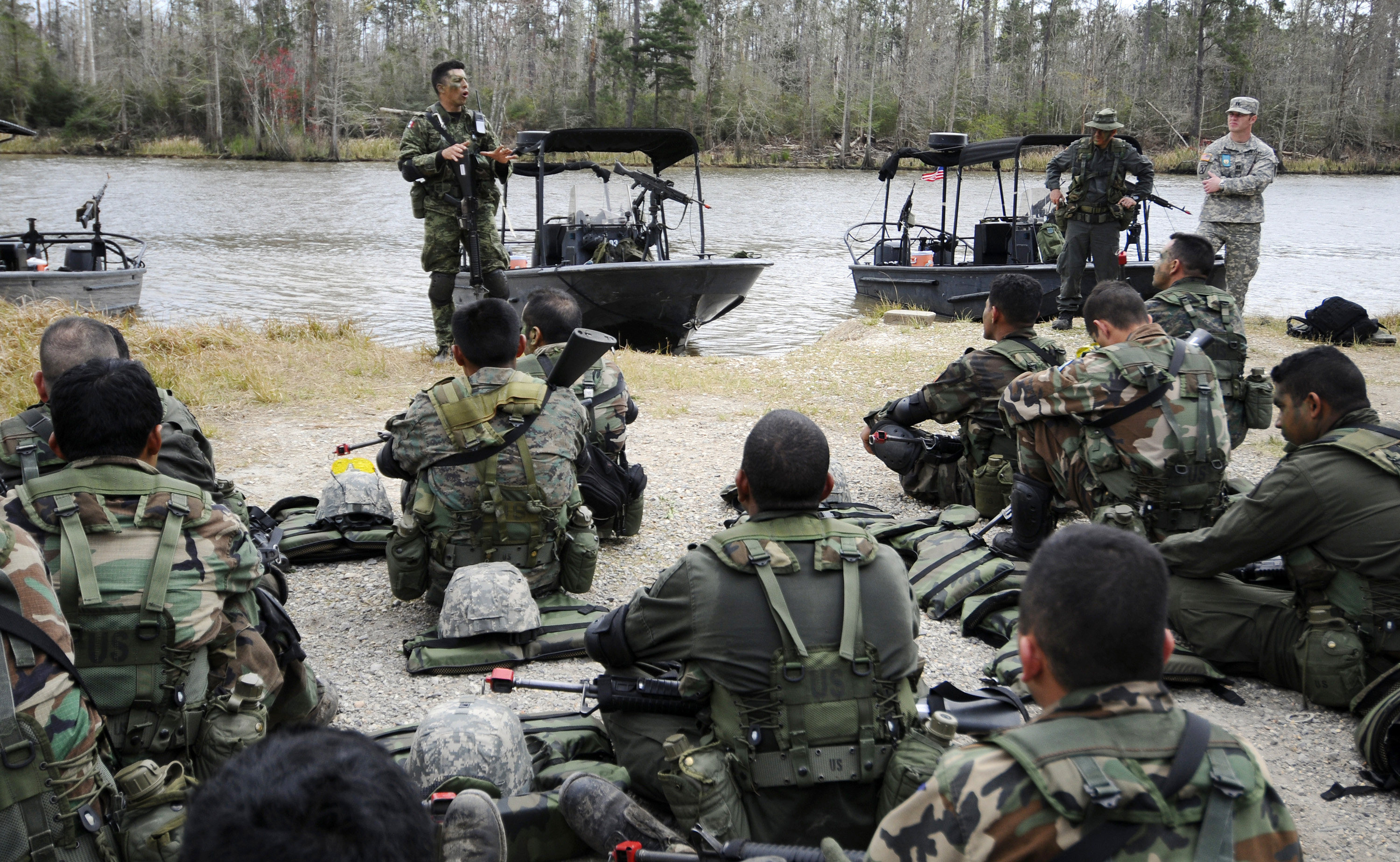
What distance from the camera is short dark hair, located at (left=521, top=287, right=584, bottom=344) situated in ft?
17.4

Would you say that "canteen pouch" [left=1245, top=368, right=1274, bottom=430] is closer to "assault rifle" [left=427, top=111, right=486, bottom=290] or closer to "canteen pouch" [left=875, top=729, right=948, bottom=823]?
"canteen pouch" [left=875, top=729, right=948, bottom=823]

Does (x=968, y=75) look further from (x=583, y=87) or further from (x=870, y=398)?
(x=870, y=398)

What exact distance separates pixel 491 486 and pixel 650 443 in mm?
3193

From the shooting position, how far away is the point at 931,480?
6.23 metres

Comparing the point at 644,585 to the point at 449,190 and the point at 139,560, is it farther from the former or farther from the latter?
the point at 449,190

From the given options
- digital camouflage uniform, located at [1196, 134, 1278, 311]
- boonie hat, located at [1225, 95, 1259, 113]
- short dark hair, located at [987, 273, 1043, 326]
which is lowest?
short dark hair, located at [987, 273, 1043, 326]

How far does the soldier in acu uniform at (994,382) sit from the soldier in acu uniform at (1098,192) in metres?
5.23

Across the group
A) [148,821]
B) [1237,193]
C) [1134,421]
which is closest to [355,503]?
[148,821]

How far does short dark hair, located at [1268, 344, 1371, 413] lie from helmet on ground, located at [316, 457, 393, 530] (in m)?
3.95

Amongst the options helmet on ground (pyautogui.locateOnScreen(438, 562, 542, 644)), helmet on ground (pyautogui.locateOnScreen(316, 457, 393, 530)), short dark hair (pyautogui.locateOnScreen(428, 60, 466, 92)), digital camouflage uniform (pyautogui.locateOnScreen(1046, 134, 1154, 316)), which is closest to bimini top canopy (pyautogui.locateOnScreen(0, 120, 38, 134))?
short dark hair (pyautogui.locateOnScreen(428, 60, 466, 92))

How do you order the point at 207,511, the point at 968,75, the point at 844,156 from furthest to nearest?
the point at 968,75 → the point at 844,156 → the point at 207,511

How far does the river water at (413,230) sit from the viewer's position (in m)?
16.4

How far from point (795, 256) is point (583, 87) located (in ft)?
108

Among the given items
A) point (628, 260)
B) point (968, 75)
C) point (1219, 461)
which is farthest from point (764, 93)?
point (1219, 461)
